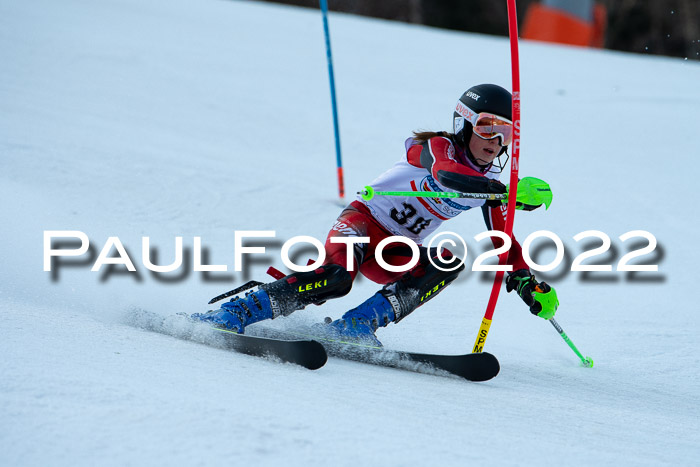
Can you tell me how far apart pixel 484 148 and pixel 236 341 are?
1322 mm

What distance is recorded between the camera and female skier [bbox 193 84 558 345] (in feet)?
9.77

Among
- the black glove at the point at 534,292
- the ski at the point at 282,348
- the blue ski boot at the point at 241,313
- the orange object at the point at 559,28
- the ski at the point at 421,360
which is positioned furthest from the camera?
the orange object at the point at 559,28

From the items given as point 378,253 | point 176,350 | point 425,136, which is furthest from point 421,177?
point 176,350

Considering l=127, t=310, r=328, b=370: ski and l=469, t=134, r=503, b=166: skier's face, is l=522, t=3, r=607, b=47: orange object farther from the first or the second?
l=127, t=310, r=328, b=370: ski

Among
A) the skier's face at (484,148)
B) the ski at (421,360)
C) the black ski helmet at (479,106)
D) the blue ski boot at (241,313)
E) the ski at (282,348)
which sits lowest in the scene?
the ski at (421,360)

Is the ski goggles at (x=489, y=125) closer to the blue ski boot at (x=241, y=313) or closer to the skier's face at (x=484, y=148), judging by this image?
the skier's face at (x=484, y=148)

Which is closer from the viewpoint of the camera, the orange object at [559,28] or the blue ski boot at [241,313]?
the blue ski boot at [241,313]

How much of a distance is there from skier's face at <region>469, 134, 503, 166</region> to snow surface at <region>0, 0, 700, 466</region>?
98cm

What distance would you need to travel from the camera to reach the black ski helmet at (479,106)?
3.00 m

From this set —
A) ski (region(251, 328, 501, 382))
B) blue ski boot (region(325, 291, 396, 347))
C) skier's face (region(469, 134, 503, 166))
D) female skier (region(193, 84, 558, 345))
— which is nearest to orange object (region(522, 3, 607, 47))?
female skier (region(193, 84, 558, 345))

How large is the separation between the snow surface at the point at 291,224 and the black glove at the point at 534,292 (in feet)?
1.07

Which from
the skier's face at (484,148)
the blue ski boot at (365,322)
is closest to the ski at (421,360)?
the blue ski boot at (365,322)

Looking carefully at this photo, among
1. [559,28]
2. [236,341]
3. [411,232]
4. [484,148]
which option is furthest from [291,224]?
[559,28]

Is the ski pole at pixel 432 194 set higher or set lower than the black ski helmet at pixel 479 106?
lower
